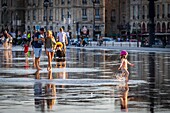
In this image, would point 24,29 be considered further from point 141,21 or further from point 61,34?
point 61,34

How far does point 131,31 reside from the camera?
155 meters

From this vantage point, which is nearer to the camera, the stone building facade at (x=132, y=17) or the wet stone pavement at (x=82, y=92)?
the wet stone pavement at (x=82, y=92)

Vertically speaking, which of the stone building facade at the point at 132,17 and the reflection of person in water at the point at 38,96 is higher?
the stone building facade at the point at 132,17

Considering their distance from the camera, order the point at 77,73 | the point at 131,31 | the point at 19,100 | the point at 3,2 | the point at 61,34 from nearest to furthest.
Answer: the point at 19,100
the point at 77,73
the point at 61,34
the point at 131,31
the point at 3,2

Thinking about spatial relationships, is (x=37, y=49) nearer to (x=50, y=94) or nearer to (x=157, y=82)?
(x=157, y=82)

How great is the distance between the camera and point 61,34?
53.9m

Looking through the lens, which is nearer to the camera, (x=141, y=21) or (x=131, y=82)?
(x=131, y=82)

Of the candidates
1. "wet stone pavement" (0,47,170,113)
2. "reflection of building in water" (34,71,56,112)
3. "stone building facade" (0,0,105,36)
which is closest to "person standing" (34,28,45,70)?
"wet stone pavement" (0,47,170,113)

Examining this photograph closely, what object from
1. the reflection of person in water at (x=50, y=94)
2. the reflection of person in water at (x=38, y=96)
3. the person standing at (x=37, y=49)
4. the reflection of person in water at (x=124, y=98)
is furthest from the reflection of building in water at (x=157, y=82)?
the person standing at (x=37, y=49)

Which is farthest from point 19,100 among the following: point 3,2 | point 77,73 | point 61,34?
point 3,2

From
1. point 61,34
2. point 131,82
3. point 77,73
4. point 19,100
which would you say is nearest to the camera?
point 19,100

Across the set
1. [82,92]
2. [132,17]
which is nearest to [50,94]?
[82,92]

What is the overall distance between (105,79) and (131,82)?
1758mm

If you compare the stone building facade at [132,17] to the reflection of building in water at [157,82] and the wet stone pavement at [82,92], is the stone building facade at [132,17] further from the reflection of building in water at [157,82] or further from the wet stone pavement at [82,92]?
the wet stone pavement at [82,92]
